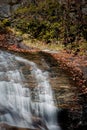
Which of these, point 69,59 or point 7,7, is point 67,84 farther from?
point 7,7

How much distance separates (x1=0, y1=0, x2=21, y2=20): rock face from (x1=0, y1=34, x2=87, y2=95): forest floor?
3.06m

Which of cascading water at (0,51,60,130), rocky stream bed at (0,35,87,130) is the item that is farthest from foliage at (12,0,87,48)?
cascading water at (0,51,60,130)

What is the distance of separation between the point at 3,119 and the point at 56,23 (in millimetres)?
10192

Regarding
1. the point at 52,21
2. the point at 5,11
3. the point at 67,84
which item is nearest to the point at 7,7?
the point at 5,11

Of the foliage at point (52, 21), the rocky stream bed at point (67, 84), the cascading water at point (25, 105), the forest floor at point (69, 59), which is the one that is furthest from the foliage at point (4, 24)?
the cascading water at point (25, 105)

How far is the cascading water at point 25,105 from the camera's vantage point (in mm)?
9477

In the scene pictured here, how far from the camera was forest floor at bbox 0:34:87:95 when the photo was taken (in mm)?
11423

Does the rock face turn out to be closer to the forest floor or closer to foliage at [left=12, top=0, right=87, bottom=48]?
foliage at [left=12, top=0, right=87, bottom=48]

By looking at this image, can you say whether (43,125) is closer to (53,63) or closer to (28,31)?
(53,63)

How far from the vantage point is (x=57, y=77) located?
1126 centimetres

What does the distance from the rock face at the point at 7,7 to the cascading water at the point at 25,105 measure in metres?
10.1

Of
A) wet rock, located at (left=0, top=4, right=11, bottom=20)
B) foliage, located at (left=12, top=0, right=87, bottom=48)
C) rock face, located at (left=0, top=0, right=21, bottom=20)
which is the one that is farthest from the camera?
rock face, located at (left=0, top=0, right=21, bottom=20)

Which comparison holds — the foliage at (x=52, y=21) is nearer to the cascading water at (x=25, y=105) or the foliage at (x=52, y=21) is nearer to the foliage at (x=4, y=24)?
the foliage at (x=4, y=24)

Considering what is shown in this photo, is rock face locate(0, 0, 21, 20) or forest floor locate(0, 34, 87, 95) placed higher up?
rock face locate(0, 0, 21, 20)
